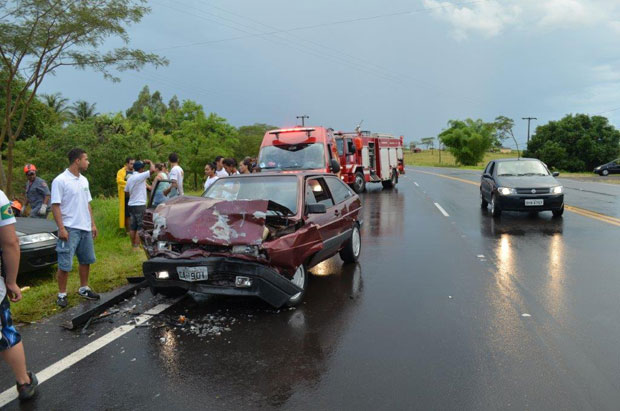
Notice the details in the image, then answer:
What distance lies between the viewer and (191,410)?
10.9ft

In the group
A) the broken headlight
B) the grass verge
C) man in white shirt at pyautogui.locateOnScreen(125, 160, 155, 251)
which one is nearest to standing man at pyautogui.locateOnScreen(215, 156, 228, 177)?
man in white shirt at pyautogui.locateOnScreen(125, 160, 155, 251)

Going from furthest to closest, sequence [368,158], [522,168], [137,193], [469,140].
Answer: [469,140] < [368,158] < [522,168] < [137,193]

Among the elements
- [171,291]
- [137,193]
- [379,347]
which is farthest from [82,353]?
[137,193]

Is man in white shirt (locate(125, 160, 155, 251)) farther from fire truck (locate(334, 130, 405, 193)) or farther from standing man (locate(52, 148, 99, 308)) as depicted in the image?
fire truck (locate(334, 130, 405, 193))

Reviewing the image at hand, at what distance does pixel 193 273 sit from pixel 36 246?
3057 mm

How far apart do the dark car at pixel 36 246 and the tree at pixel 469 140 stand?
77242 mm

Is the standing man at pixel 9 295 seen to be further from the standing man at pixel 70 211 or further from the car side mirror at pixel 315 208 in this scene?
the car side mirror at pixel 315 208

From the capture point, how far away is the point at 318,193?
6.93 meters

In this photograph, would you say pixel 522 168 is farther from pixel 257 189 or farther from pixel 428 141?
pixel 428 141

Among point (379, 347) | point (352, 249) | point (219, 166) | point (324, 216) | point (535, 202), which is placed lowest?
point (379, 347)

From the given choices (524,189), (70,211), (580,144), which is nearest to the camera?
(70,211)

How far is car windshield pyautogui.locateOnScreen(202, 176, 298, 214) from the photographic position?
6434 mm

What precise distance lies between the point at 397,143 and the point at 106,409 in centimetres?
2782

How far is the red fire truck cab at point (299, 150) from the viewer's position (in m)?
14.8
